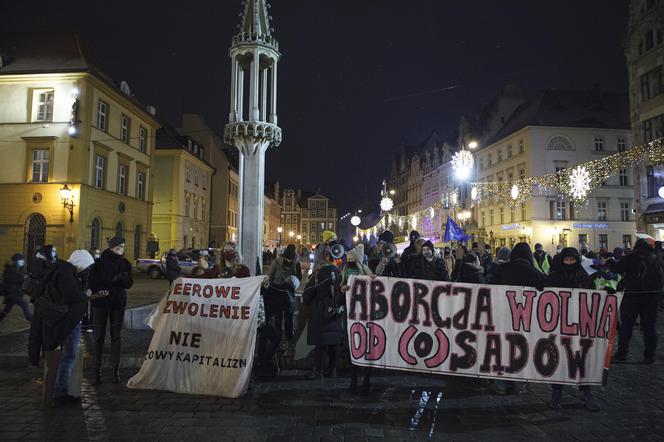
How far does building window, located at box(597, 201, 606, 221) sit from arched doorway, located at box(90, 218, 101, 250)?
38597mm

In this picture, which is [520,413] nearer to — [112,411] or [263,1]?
[112,411]

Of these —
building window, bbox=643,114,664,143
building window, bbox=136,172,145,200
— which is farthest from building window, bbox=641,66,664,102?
building window, bbox=136,172,145,200

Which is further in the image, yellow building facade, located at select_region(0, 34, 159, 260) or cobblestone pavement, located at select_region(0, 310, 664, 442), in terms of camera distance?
yellow building facade, located at select_region(0, 34, 159, 260)

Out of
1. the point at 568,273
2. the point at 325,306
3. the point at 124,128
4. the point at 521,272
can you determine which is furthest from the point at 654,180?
the point at 124,128

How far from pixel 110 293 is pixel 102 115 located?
26988mm

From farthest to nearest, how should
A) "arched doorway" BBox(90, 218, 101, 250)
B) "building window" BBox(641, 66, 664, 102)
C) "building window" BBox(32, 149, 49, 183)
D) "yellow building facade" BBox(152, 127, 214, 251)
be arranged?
1. "yellow building facade" BBox(152, 127, 214, 251)
2. "arched doorway" BBox(90, 218, 101, 250)
3. "building window" BBox(32, 149, 49, 183)
4. "building window" BBox(641, 66, 664, 102)

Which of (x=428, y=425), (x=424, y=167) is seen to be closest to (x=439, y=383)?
(x=428, y=425)

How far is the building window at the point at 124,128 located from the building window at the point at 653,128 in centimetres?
3225

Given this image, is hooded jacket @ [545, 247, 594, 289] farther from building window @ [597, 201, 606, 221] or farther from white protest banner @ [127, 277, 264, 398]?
building window @ [597, 201, 606, 221]

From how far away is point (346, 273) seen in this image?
6.72 meters

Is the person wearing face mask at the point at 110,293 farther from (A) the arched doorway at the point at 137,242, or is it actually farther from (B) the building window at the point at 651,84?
(A) the arched doorway at the point at 137,242

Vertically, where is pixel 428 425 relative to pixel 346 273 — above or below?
below

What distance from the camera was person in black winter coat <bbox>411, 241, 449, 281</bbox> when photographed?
7.68 meters

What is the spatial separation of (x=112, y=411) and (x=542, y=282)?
4986mm
